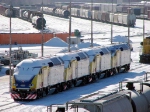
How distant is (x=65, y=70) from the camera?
4344 centimetres

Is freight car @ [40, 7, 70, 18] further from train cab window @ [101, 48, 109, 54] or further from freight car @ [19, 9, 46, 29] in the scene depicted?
train cab window @ [101, 48, 109, 54]

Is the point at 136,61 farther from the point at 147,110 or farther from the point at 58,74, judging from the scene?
the point at 147,110

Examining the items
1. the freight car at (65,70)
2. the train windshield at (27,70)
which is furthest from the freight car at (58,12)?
the train windshield at (27,70)

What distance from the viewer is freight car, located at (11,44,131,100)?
127ft

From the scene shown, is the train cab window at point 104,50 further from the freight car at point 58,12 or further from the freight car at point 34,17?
the freight car at point 58,12

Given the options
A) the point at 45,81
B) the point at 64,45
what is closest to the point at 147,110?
the point at 45,81

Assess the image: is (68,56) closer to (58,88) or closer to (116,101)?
(58,88)

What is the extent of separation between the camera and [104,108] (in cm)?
1941

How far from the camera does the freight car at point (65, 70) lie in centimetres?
3856

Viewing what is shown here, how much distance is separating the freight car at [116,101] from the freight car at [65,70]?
1465 centimetres

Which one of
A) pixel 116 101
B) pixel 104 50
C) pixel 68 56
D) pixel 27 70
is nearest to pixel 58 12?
pixel 104 50

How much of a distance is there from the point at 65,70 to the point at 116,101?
22.7m

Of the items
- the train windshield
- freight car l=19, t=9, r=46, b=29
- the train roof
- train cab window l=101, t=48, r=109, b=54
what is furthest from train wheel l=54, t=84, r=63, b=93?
freight car l=19, t=9, r=46, b=29

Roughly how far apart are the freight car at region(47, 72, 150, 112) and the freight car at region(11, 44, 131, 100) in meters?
14.7
